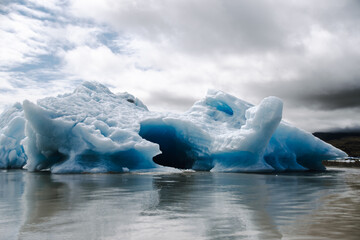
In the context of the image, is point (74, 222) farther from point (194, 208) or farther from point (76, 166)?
point (76, 166)

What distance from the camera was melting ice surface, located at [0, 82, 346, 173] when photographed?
15.5 metres

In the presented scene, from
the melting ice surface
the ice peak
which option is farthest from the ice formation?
the ice peak

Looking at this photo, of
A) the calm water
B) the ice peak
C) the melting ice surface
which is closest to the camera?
the calm water

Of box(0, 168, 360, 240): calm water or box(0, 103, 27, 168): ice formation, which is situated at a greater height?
box(0, 103, 27, 168): ice formation

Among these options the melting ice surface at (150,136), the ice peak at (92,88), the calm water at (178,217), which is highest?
the ice peak at (92,88)

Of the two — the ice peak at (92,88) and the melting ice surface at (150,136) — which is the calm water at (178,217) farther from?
the ice peak at (92,88)

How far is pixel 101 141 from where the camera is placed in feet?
48.5

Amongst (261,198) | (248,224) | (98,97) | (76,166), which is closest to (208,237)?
(248,224)

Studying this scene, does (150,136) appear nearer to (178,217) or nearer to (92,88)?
(92,88)

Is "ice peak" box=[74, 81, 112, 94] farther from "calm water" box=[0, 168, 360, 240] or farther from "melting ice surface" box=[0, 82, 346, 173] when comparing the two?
"calm water" box=[0, 168, 360, 240]

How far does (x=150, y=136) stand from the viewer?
72.1ft

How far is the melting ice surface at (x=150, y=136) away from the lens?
1548 centimetres

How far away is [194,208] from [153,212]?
706 millimetres

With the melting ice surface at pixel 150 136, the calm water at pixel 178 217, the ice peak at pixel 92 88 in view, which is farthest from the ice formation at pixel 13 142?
the calm water at pixel 178 217
